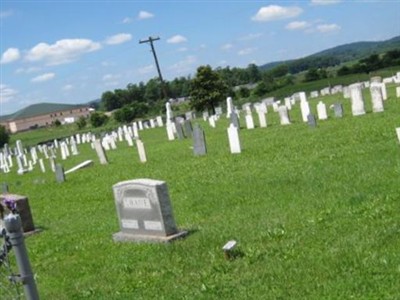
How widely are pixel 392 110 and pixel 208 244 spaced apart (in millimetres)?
15627

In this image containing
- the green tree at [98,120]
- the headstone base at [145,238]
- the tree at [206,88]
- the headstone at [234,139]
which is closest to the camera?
the headstone base at [145,238]

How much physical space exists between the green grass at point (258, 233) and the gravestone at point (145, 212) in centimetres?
31

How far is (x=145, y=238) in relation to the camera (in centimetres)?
991

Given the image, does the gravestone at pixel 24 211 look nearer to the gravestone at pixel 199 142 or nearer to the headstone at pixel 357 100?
the gravestone at pixel 199 142

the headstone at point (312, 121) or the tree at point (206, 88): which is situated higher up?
the tree at point (206, 88)

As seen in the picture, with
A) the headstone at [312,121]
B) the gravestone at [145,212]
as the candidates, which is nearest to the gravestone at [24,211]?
the gravestone at [145,212]

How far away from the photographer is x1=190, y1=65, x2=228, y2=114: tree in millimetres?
58875

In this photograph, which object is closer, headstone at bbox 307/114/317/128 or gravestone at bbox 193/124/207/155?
gravestone at bbox 193/124/207/155

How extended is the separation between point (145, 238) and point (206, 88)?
164ft

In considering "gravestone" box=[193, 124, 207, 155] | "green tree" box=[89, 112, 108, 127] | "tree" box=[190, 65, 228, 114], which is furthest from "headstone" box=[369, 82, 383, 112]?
"green tree" box=[89, 112, 108, 127]

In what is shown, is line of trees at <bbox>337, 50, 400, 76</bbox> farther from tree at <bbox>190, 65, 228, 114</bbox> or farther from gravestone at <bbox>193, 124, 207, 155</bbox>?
gravestone at <bbox>193, 124, 207, 155</bbox>

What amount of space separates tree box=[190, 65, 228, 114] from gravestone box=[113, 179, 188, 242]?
4877 cm

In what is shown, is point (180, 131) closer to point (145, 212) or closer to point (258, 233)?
point (145, 212)

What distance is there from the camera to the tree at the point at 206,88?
58.9 meters
